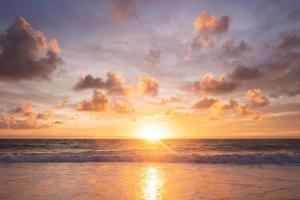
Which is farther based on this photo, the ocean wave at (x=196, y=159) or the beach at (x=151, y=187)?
the ocean wave at (x=196, y=159)

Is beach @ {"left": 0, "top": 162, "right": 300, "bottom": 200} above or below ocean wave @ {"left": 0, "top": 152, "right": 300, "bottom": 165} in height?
below

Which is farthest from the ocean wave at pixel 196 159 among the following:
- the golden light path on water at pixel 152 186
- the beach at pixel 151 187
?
the golden light path on water at pixel 152 186

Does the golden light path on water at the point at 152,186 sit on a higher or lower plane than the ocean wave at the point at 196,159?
lower

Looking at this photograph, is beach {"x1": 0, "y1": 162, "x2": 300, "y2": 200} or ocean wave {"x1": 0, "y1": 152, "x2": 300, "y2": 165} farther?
ocean wave {"x1": 0, "y1": 152, "x2": 300, "y2": 165}

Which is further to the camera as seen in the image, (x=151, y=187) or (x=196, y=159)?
(x=196, y=159)

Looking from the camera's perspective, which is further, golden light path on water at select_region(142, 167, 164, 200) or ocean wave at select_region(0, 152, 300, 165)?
ocean wave at select_region(0, 152, 300, 165)

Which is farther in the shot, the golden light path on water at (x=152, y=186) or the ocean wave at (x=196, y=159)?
the ocean wave at (x=196, y=159)

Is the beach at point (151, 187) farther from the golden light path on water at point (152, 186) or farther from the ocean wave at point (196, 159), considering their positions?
the ocean wave at point (196, 159)

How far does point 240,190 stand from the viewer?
11.3 meters

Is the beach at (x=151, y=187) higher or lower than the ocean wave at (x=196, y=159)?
lower

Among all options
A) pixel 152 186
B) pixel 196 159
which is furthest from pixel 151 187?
pixel 196 159

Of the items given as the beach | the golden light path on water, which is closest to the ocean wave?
the beach

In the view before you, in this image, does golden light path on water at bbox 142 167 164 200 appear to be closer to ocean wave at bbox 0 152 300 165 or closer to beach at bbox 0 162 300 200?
beach at bbox 0 162 300 200

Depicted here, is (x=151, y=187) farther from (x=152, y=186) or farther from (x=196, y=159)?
(x=196, y=159)
